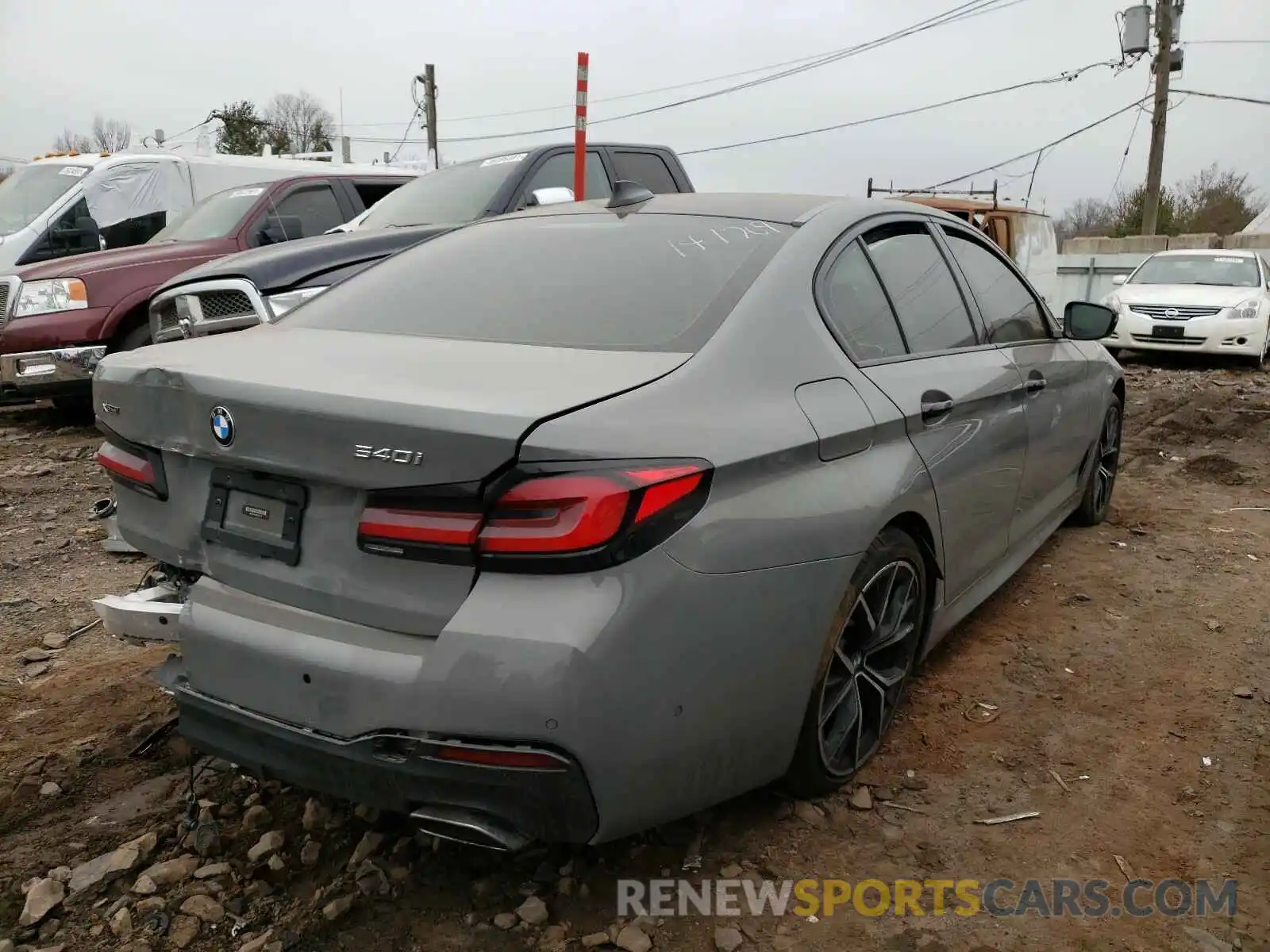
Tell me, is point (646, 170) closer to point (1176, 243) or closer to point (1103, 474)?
point (1103, 474)

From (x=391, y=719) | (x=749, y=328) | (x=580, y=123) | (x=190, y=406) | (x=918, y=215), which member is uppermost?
(x=580, y=123)

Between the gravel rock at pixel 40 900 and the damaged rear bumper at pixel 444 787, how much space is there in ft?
2.40

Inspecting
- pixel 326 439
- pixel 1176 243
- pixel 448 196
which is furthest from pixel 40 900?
pixel 1176 243

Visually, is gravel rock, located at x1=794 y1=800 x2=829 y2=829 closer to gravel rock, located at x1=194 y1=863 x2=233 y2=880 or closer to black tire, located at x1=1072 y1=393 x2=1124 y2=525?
gravel rock, located at x1=194 y1=863 x2=233 y2=880

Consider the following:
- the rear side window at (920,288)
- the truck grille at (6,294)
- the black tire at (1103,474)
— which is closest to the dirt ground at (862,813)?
the black tire at (1103,474)

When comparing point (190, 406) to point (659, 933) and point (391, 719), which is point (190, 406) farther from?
point (659, 933)

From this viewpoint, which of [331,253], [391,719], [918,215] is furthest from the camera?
[331,253]

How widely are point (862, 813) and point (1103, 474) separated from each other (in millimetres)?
3194

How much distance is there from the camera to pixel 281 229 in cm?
780

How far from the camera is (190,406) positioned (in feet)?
7.26

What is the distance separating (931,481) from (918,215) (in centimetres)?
111

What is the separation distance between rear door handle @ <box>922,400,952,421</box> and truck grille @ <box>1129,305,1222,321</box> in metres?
10.7

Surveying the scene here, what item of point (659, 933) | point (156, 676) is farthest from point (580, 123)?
point (659, 933)

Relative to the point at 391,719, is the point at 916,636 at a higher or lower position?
lower
